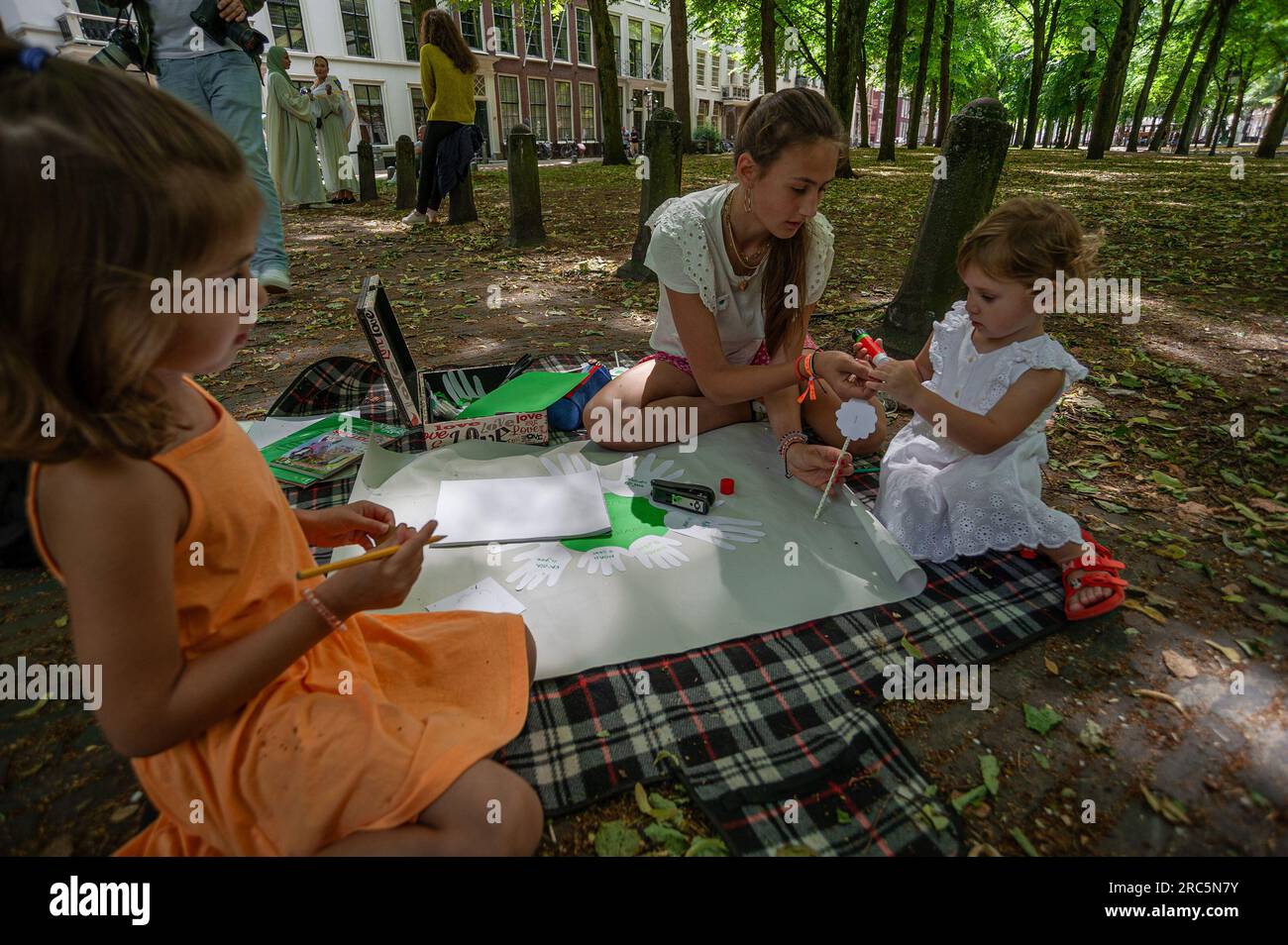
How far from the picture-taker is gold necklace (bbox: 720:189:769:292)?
2637mm

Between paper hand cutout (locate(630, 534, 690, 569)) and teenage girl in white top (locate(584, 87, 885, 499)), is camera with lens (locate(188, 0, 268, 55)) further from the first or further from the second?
paper hand cutout (locate(630, 534, 690, 569))

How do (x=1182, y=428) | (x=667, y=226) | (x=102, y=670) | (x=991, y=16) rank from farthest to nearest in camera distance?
(x=991, y=16)
(x=1182, y=428)
(x=667, y=226)
(x=102, y=670)

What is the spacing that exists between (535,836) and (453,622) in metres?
0.54

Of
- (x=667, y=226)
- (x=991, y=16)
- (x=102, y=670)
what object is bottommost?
(x=102, y=670)

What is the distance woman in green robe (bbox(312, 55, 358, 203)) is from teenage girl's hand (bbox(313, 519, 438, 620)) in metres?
11.5

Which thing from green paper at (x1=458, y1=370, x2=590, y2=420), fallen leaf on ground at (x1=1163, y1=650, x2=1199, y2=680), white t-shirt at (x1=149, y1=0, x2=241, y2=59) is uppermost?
white t-shirt at (x1=149, y1=0, x2=241, y2=59)

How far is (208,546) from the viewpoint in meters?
1.03

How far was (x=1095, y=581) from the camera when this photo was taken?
1.98 metres

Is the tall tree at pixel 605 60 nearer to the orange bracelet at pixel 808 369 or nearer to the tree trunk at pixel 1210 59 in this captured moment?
the orange bracelet at pixel 808 369

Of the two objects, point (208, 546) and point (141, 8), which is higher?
point (141, 8)

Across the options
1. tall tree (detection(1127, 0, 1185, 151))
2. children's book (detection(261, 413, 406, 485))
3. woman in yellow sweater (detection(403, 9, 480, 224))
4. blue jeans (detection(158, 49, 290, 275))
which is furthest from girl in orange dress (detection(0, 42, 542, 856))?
tall tree (detection(1127, 0, 1185, 151))
